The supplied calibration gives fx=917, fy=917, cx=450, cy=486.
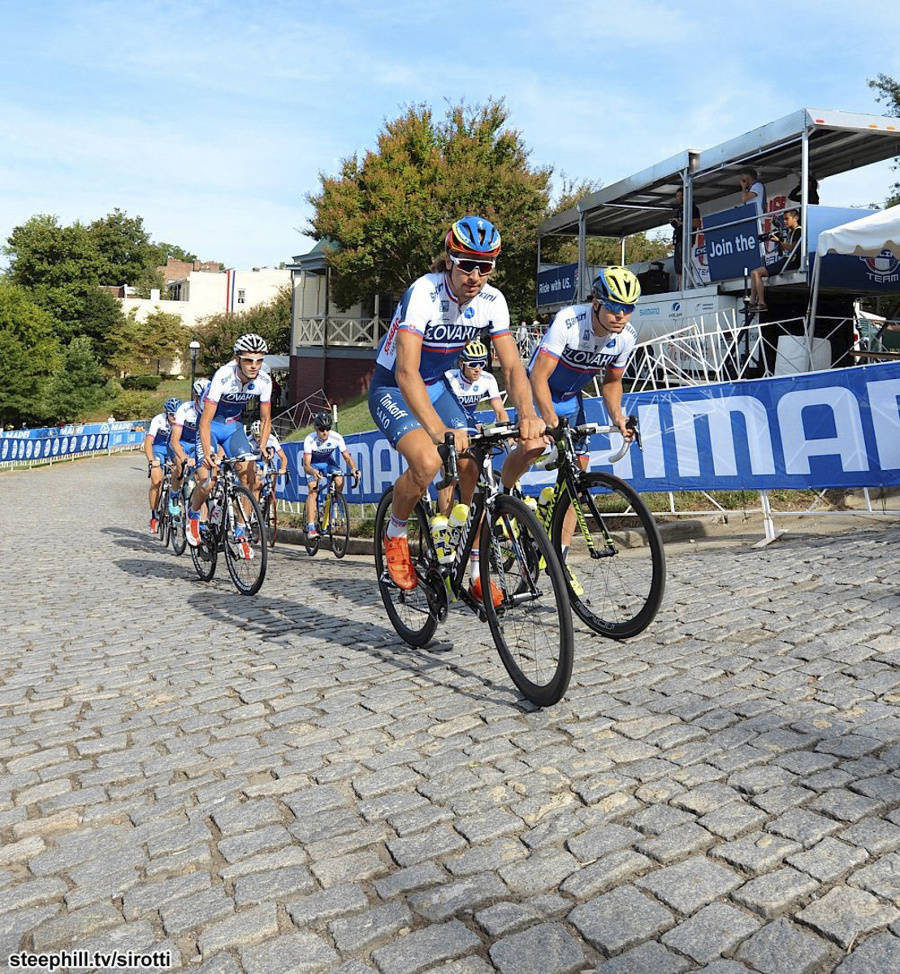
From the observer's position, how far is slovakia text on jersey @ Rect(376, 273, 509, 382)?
16.6 ft

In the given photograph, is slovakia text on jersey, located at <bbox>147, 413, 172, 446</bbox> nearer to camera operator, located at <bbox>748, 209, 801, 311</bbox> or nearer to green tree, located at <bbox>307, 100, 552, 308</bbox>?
camera operator, located at <bbox>748, 209, 801, 311</bbox>

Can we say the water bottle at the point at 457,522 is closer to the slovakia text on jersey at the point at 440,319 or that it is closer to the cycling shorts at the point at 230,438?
the slovakia text on jersey at the point at 440,319

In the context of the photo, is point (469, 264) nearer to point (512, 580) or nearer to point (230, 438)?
point (512, 580)

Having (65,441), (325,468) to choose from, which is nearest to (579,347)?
(325,468)

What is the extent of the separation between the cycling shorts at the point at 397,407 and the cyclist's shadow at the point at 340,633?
1301 mm

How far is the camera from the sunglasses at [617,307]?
593 cm

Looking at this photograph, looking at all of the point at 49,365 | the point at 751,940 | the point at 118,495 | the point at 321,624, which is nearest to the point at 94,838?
the point at 751,940

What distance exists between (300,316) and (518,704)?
127 feet

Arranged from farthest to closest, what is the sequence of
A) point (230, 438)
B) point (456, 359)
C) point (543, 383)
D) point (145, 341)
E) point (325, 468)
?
point (145, 341), point (325, 468), point (230, 438), point (456, 359), point (543, 383)

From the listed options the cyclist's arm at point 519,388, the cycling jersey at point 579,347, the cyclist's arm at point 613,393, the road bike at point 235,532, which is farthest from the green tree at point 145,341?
the cyclist's arm at point 519,388

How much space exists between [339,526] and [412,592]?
752cm

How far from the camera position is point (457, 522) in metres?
4.86

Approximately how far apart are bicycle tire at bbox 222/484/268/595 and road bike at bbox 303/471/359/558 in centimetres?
385

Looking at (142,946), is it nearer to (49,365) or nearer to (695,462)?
(695,462)
